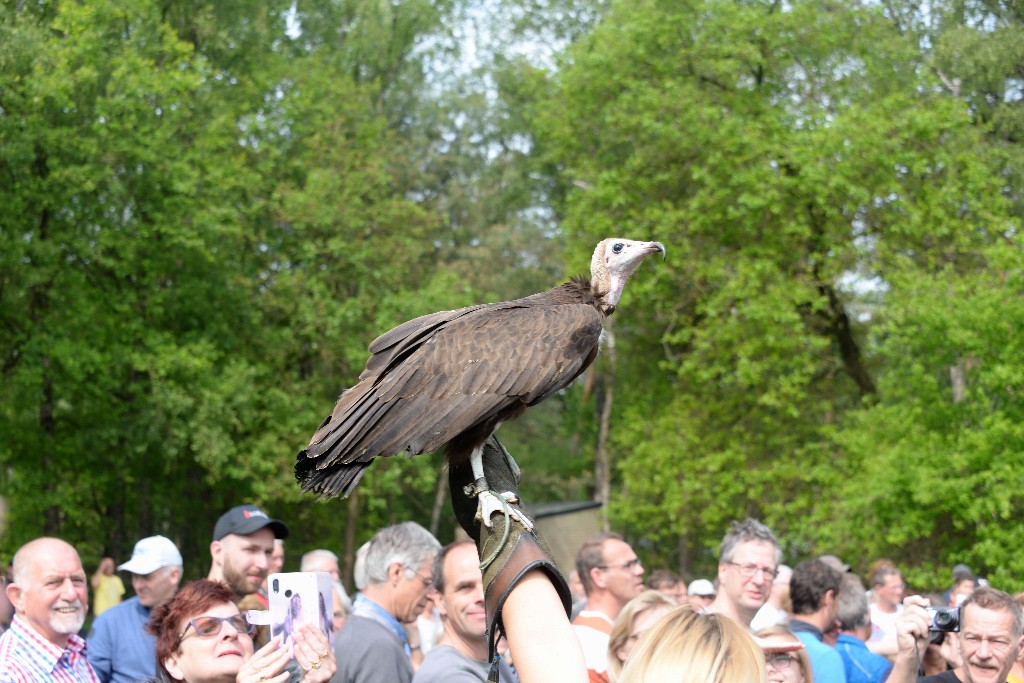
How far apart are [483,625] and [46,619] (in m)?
2.00

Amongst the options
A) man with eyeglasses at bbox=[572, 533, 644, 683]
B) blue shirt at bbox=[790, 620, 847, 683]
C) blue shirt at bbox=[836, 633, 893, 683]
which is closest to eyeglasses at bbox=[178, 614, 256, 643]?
man with eyeglasses at bbox=[572, 533, 644, 683]

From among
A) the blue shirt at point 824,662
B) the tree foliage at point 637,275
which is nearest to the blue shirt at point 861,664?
the blue shirt at point 824,662

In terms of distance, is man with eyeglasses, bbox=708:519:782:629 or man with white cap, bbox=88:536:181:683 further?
man with eyeglasses, bbox=708:519:782:629

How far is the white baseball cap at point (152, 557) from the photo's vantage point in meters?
6.99

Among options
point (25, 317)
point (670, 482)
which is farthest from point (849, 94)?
point (25, 317)

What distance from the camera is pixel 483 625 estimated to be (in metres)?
5.11

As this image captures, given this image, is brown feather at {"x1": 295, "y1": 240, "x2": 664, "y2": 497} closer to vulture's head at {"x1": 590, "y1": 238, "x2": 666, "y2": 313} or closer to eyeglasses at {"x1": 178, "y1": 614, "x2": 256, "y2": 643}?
vulture's head at {"x1": 590, "y1": 238, "x2": 666, "y2": 313}

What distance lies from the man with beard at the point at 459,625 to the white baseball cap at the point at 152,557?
2.21 meters

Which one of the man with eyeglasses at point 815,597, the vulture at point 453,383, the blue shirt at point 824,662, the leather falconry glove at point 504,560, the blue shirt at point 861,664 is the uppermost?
the vulture at point 453,383

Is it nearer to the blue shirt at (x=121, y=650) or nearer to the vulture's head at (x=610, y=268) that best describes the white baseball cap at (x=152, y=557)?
the blue shirt at (x=121, y=650)

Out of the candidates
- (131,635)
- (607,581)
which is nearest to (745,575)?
(607,581)

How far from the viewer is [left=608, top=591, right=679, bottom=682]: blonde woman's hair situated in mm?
5828

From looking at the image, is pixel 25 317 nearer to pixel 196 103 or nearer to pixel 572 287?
pixel 196 103

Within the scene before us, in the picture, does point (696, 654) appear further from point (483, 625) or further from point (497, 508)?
point (483, 625)
